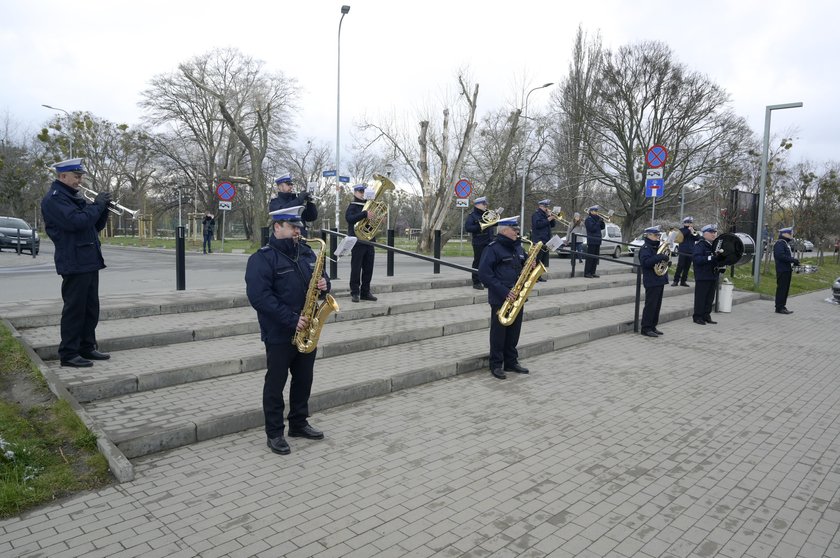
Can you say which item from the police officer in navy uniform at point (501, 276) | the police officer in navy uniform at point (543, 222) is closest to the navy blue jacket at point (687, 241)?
the police officer in navy uniform at point (543, 222)

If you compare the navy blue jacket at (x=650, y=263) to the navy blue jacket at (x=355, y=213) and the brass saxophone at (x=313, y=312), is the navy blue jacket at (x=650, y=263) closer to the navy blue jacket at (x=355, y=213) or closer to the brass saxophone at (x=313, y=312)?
the navy blue jacket at (x=355, y=213)

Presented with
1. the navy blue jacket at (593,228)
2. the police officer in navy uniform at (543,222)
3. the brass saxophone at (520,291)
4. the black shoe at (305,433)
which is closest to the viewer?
the black shoe at (305,433)

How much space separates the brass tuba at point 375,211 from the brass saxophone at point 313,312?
5.60m

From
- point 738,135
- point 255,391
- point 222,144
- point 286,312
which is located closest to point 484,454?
point 286,312

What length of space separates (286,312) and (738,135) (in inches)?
1201

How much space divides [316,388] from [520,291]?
2.94 m

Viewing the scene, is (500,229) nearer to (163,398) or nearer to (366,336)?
(366,336)

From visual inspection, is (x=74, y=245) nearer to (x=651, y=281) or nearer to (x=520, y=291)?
(x=520, y=291)

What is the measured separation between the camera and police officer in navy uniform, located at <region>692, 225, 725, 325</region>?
40.2 feet

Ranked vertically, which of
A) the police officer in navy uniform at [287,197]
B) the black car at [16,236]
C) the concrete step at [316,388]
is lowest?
the concrete step at [316,388]

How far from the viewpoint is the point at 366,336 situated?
8.22 metres

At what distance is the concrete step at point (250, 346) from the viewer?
581cm

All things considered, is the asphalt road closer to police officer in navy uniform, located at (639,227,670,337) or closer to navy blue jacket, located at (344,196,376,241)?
navy blue jacket, located at (344,196,376,241)

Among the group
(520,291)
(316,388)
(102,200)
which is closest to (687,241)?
(520,291)
